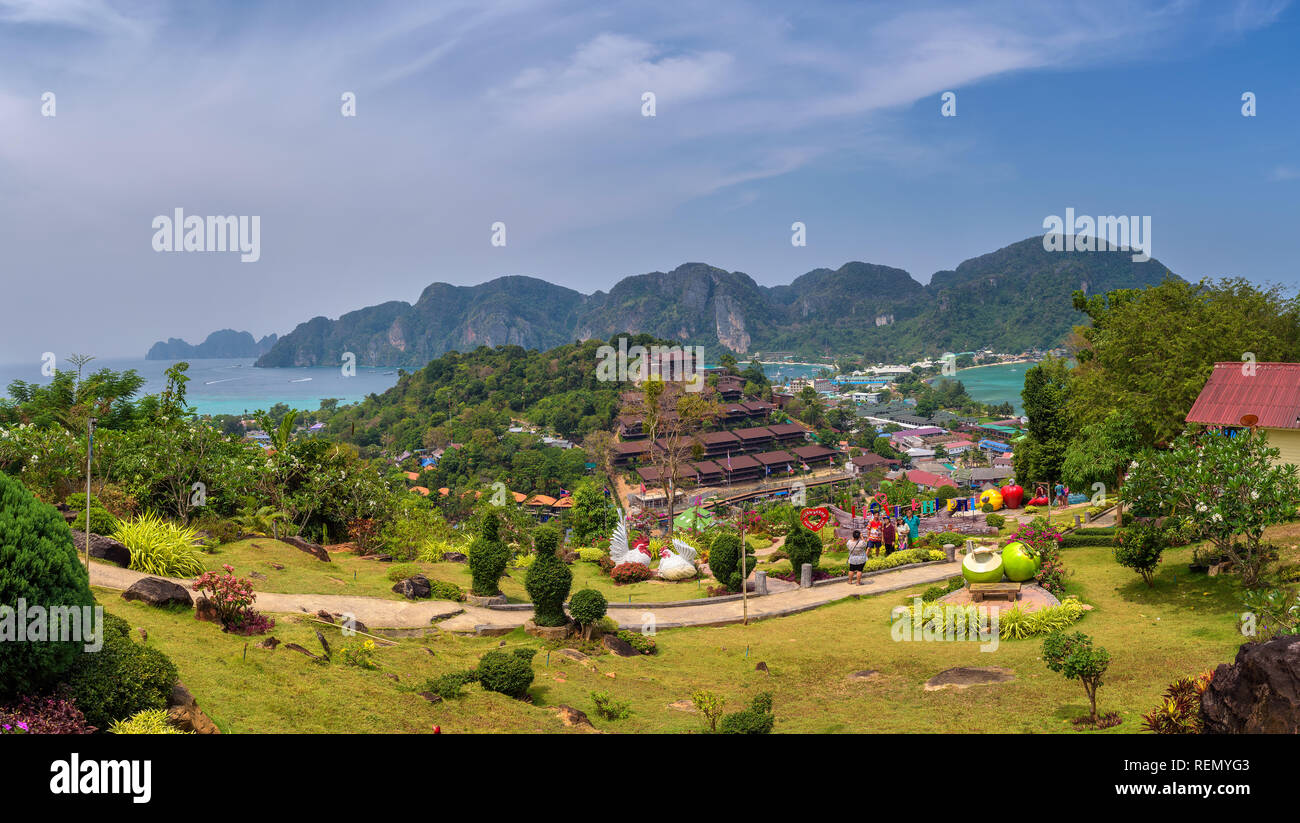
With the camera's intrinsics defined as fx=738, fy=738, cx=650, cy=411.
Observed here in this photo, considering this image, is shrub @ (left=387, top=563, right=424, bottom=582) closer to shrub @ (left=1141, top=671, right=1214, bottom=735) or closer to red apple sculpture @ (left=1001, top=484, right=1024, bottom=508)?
shrub @ (left=1141, top=671, right=1214, bottom=735)

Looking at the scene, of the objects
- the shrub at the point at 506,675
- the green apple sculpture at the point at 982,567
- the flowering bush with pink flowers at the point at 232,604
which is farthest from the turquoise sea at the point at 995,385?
the flowering bush with pink flowers at the point at 232,604

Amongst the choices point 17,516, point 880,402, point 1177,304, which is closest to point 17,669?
point 17,516

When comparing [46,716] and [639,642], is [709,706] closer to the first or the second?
[639,642]

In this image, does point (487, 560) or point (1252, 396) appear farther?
point (1252, 396)

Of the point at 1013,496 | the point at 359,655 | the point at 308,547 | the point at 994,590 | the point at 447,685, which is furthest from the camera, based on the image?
the point at 1013,496

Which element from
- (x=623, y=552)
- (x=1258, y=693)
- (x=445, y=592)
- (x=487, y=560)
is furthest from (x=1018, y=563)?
(x=445, y=592)

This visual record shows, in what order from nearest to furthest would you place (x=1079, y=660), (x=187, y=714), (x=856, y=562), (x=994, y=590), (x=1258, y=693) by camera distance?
(x=1258, y=693)
(x=187, y=714)
(x=1079, y=660)
(x=994, y=590)
(x=856, y=562)
